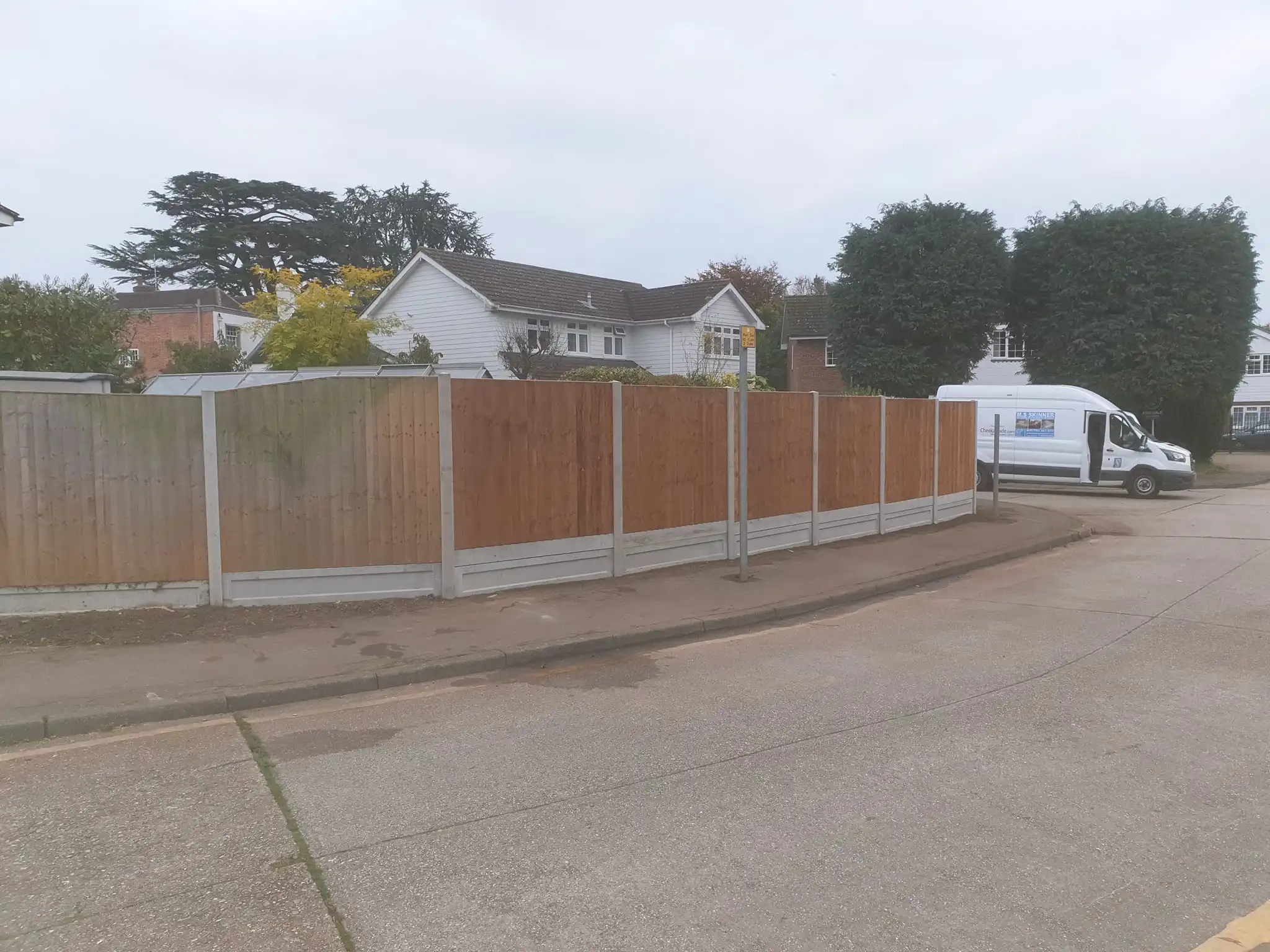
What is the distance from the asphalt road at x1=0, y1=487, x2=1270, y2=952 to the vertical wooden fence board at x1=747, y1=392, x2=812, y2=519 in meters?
4.55

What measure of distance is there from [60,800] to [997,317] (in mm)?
31890

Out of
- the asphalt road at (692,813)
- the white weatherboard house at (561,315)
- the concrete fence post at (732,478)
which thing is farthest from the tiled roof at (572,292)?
the asphalt road at (692,813)

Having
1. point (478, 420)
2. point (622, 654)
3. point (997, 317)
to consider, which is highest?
Result: point (997, 317)

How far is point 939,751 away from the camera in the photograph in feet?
16.8

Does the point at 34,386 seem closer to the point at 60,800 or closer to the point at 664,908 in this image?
the point at 60,800

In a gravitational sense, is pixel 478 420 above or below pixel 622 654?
above

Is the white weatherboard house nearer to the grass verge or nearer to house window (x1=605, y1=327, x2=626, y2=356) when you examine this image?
house window (x1=605, y1=327, x2=626, y2=356)

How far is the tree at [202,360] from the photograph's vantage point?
33.9m

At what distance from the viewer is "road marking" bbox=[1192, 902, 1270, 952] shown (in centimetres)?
317

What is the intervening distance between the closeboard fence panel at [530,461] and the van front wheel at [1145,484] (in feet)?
58.7

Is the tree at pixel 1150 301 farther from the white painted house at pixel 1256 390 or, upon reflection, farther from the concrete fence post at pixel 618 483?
the white painted house at pixel 1256 390

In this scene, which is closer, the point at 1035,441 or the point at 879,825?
the point at 879,825

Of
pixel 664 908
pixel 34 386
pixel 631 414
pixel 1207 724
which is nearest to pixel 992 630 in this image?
pixel 1207 724

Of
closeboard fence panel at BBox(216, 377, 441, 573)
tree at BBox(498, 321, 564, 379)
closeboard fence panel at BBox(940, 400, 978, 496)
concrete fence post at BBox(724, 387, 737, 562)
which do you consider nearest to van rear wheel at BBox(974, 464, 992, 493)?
closeboard fence panel at BBox(940, 400, 978, 496)
